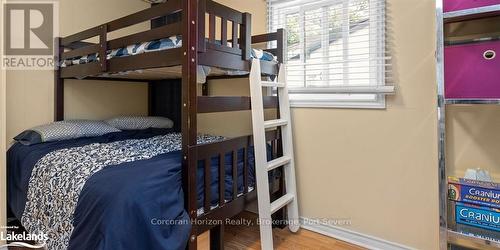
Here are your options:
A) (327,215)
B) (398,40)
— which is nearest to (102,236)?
(327,215)

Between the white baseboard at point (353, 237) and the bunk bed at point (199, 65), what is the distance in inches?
15.5

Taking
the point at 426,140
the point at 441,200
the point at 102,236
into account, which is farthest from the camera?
the point at 426,140

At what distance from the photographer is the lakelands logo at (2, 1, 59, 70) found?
2.32 m

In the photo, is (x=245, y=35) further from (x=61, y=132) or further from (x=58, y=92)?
(x=58, y=92)

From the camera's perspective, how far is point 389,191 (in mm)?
1891

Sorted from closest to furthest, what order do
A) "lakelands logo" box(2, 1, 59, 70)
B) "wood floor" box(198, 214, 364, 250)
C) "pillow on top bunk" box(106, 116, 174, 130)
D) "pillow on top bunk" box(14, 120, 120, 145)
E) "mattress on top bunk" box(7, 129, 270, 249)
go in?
"mattress on top bunk" box(7, 129, 270, 249) → "wood floor" box(198, 214, 364, 250) → "pillow on top bunk" box(14, 120, 120, 145) → "lakelands logo" box(2, 1, 59, 70) → "pillow on top bunk" box(106, 116, 174, 130)

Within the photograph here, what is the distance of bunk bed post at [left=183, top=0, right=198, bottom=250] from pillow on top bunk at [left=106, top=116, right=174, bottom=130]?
1.53 meters

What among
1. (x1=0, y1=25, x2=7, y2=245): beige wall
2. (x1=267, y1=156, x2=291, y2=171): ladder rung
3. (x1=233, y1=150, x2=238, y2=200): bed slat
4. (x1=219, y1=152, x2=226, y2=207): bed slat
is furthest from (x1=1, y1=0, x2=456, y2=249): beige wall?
(x1=219, y1=152, x2=226, y2=207): bed slat

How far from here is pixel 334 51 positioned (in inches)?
81.1

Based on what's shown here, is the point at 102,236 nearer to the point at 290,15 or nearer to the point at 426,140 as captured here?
the point at 426,140

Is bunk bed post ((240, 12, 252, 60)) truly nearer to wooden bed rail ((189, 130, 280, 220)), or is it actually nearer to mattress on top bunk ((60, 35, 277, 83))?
mattress on top bunk ((60, 35, 277, 83))

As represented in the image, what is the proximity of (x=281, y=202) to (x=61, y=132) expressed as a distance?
1748mm

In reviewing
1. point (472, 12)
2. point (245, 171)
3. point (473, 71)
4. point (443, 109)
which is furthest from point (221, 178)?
point (472, 12)

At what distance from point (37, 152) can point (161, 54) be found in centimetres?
116
